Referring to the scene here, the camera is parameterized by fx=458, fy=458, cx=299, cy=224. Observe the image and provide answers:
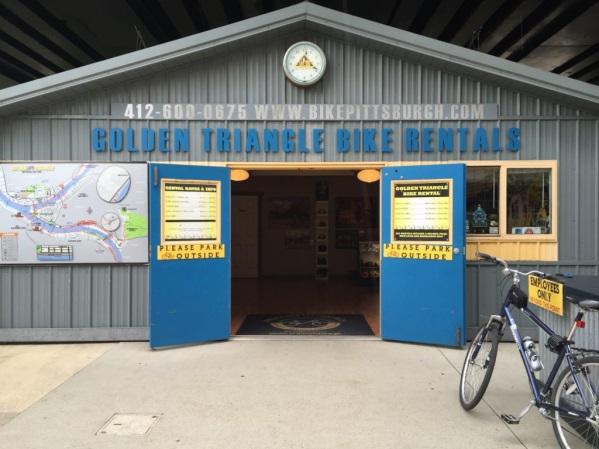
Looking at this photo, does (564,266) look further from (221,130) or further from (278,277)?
(278,277)

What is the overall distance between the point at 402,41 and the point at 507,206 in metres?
2.40

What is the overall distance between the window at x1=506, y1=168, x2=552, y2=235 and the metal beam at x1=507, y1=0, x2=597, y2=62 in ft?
15.3

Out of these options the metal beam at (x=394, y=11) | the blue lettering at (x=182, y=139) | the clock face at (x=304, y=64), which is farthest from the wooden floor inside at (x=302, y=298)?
the metal beam at (x=394, y=11)

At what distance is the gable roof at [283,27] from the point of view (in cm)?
529

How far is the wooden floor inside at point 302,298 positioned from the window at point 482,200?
188 cm

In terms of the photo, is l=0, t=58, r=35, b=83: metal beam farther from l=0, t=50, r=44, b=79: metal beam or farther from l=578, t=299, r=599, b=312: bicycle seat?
l=578, t=299, r=599, b=312: bicycle seat

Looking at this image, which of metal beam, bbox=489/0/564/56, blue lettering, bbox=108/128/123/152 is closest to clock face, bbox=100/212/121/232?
blue lettering, bbox=108/128/123/152

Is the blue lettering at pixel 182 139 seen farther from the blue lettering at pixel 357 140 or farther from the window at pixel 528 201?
the window at pixel 528 201

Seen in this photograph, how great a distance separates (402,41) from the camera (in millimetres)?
5367

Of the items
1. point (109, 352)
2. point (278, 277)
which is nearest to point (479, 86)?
point (109, 352)

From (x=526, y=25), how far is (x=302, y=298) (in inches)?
285

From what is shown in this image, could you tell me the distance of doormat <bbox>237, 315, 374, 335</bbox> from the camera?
6035 mm

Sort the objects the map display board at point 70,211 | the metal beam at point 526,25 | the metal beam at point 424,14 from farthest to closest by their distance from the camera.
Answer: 1. the metal beam at point 424,14
2. the metal beam at point 526,25
3. the map display board at point 70,211

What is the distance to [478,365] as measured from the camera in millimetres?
3604
